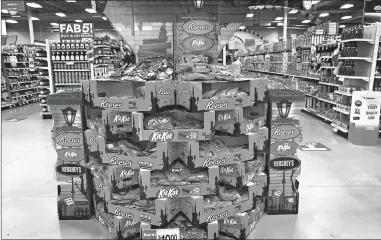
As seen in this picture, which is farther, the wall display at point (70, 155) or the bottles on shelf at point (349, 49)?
the bottles on shelf at point (349, 49)


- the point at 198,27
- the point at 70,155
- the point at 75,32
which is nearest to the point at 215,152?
the point at 198,27

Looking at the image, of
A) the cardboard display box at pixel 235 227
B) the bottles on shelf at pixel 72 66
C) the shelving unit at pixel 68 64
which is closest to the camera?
the cardboard display box at pixel 235 227

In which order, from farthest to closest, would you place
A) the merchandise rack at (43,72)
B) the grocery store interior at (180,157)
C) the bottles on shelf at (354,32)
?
the merchandise rack at (43,72) < the bottles on shelf at (354,32) < the grocery store interior at (180,157)

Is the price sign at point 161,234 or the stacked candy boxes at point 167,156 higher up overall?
the stacked candy boxes at point 167,156

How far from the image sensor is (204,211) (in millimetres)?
2592

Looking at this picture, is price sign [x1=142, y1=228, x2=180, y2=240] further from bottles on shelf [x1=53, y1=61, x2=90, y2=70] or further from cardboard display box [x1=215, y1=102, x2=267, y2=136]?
bottles on shelf [x1=53, y1=61, x2=90, y2=70]

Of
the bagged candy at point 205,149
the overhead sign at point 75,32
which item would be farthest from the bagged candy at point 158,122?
the overhead sign at point 75,32

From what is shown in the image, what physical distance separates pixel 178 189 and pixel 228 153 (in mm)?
494

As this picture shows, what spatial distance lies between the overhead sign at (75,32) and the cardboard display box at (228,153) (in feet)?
25.5

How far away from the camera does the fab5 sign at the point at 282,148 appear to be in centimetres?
303

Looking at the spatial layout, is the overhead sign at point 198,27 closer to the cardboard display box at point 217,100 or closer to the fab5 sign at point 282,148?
the cardboard display box at point 217,100

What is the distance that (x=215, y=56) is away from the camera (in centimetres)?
321


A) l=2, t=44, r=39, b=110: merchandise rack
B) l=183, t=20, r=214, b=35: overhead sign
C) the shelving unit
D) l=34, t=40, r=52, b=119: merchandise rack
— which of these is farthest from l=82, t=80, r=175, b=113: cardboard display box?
l=2, t=44, r=39, b=110: merchandise rack

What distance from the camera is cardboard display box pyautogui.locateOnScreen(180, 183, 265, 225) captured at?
2.54m
